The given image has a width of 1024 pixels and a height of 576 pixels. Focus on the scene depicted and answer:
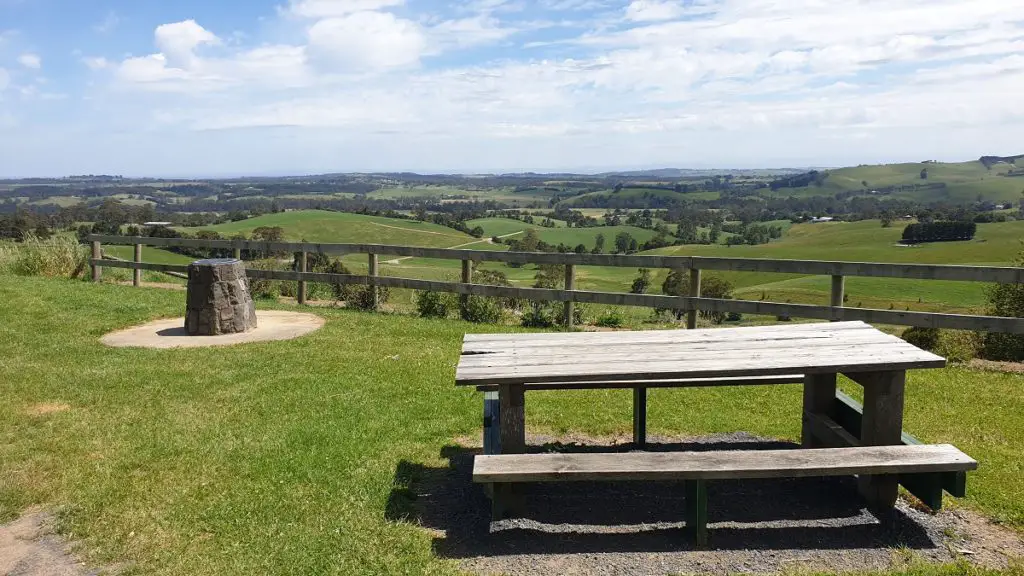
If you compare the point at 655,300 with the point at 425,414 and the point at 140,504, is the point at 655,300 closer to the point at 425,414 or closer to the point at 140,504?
the point at 425,414

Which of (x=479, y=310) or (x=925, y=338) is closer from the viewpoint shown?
(x=925, y=338)

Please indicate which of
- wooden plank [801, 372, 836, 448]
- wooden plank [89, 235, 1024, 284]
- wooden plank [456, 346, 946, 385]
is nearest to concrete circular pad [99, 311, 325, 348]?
wooden plank [89, 235, 1024, 284]

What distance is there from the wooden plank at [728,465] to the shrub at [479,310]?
7299 millimetres

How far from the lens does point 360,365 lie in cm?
793

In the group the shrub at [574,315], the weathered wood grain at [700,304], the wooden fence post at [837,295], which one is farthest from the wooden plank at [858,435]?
the shrub at [574,315]

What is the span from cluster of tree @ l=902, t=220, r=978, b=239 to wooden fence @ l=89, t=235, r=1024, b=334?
78736 millimetres

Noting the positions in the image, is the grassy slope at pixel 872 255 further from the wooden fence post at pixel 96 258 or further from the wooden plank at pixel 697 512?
the wooden plank at pixel 697 512

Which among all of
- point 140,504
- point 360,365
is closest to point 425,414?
point 360,365

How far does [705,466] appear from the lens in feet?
12.4

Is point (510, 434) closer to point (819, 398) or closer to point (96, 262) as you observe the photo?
point (819, 398)

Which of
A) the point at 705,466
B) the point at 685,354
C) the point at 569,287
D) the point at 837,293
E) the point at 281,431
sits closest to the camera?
the point at 705,466

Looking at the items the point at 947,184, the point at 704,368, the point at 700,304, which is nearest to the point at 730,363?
the point at 704,368

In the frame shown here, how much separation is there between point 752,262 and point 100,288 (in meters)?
11.0

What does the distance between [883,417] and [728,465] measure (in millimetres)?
1146
